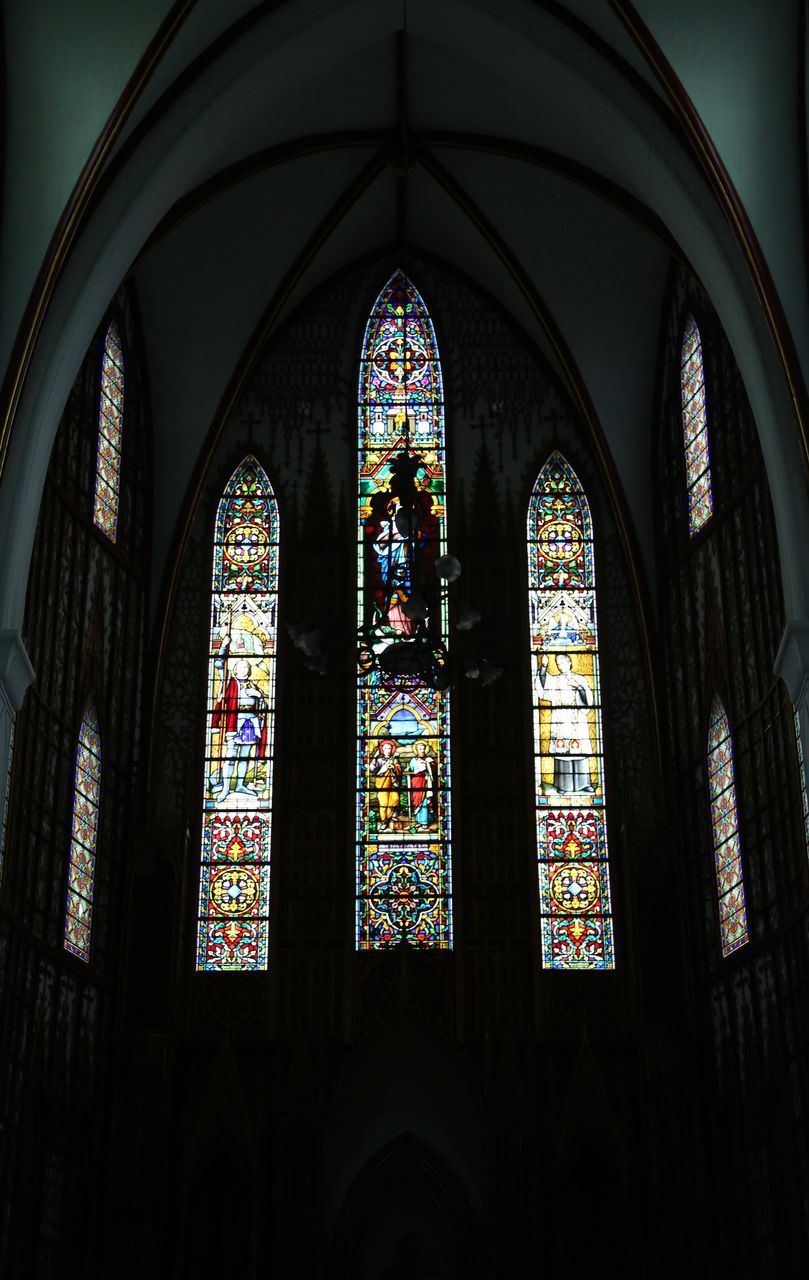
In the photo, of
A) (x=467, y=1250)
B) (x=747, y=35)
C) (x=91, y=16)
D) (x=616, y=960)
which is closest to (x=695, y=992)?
(x=616, y=960)

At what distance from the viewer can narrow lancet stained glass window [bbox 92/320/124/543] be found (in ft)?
56.6

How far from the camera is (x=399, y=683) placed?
18.1 metres

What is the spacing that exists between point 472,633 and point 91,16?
7.75m

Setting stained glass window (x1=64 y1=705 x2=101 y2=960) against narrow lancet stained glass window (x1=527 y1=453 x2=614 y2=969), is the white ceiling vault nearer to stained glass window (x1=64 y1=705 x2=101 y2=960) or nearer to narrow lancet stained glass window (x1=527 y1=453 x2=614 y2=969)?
narrow lancet stained glass window (x1=527 y1=453 x2=614 y2=969)

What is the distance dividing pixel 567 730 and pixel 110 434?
6.03m

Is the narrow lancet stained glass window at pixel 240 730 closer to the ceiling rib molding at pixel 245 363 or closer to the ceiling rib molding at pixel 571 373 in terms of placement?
the ceiling rib molding at pixel 245 363

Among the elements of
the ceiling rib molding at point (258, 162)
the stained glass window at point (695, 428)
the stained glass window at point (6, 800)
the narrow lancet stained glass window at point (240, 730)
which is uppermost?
the ceiling rib molding at point (258, 162)

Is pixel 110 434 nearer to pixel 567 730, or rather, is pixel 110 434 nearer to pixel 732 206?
pixel 567 730

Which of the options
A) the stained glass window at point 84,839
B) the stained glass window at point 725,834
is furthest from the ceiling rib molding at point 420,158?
the stained glass window at point 84,839

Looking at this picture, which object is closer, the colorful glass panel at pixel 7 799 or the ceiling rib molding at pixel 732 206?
the colorful glass panel at pixel 7 799

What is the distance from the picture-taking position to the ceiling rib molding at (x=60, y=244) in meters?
13.4

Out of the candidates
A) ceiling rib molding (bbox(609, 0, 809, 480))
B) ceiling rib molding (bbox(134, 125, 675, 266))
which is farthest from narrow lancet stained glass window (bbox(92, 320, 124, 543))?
ceiling rib molding (bbox(609, 0, 809, 480))


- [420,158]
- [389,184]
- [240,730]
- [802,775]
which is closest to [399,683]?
[240,730]

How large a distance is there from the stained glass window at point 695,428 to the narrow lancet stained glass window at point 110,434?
6.29 metres
